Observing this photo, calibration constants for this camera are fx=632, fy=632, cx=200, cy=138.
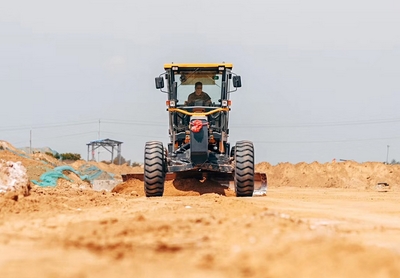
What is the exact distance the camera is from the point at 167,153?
1525 cm

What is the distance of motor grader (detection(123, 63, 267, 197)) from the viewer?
47.7 ft

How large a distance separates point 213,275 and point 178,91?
11622 mm

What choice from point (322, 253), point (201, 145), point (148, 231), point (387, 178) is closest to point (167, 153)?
point (201, 145)

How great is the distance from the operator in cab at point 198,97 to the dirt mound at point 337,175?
26163 millimetres

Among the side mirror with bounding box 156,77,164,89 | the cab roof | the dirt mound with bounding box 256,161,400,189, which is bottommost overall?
the dirt mound with bounding box 256,161,400,189

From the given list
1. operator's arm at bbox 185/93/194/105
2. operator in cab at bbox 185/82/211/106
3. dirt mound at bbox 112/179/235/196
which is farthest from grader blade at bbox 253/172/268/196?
operator's arm at bbox 185/93/194/105

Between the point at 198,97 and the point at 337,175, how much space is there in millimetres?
28429

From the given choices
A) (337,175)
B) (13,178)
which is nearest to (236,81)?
(13,178)

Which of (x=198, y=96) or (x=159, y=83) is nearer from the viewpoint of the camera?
(x=159, y=83)

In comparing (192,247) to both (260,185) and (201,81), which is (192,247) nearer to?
(201,81)

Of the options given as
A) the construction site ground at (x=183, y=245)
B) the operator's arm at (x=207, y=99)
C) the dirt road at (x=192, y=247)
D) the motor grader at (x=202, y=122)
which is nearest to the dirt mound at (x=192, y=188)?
the motor grader at (x=202, y=122)

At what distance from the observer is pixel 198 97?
51.5ft

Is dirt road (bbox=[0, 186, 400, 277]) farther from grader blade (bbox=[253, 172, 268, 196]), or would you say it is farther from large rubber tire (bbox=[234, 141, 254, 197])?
grader blade (bbox=[253, 172, 268, 196])

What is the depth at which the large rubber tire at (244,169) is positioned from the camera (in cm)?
1425
